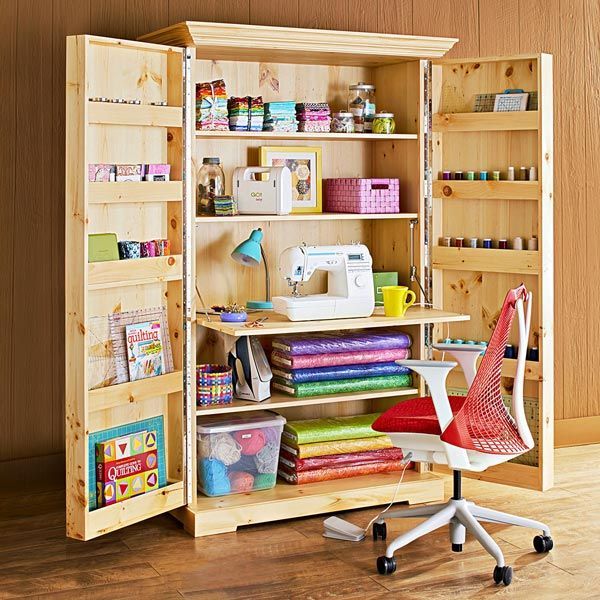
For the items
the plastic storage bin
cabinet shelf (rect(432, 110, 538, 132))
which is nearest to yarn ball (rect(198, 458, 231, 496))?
the plastic storage bin

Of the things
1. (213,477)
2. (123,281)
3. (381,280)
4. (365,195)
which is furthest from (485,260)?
(123,281)

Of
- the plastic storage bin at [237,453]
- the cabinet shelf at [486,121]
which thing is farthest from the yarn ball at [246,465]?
the cabinet shelf at [486,121]

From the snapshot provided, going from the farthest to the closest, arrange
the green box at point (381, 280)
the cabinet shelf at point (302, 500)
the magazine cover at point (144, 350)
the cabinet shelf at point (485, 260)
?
the green box at point (381, 280), the cabinet shelf at point (485, 260), the cabinet shelf at point (302, 500), the magazine cover at point (144, 350)

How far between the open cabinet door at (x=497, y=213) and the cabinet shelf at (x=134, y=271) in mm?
1189

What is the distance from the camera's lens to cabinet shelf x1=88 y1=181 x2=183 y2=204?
11.2ft

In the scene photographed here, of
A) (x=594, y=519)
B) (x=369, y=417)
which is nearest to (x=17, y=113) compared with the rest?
(x=369, y=417)

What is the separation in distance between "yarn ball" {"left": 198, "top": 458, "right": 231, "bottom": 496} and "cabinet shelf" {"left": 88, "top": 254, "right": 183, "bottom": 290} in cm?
72

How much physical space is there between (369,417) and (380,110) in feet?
4.30

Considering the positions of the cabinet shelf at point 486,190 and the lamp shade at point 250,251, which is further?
the cabinet shelf at point 486,190

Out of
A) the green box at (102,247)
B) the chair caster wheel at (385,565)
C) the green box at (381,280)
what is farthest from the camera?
the green box at (381,280)

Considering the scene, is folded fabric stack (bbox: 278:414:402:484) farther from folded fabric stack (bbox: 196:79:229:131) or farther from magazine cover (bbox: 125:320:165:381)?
folded fabric stack (bbox: 196:79:229:131)

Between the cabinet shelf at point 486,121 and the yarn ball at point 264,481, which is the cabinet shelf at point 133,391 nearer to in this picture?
the yarn ball at point 264,481

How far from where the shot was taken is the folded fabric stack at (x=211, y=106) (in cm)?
385

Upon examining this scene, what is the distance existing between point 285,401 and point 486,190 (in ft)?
3.90
